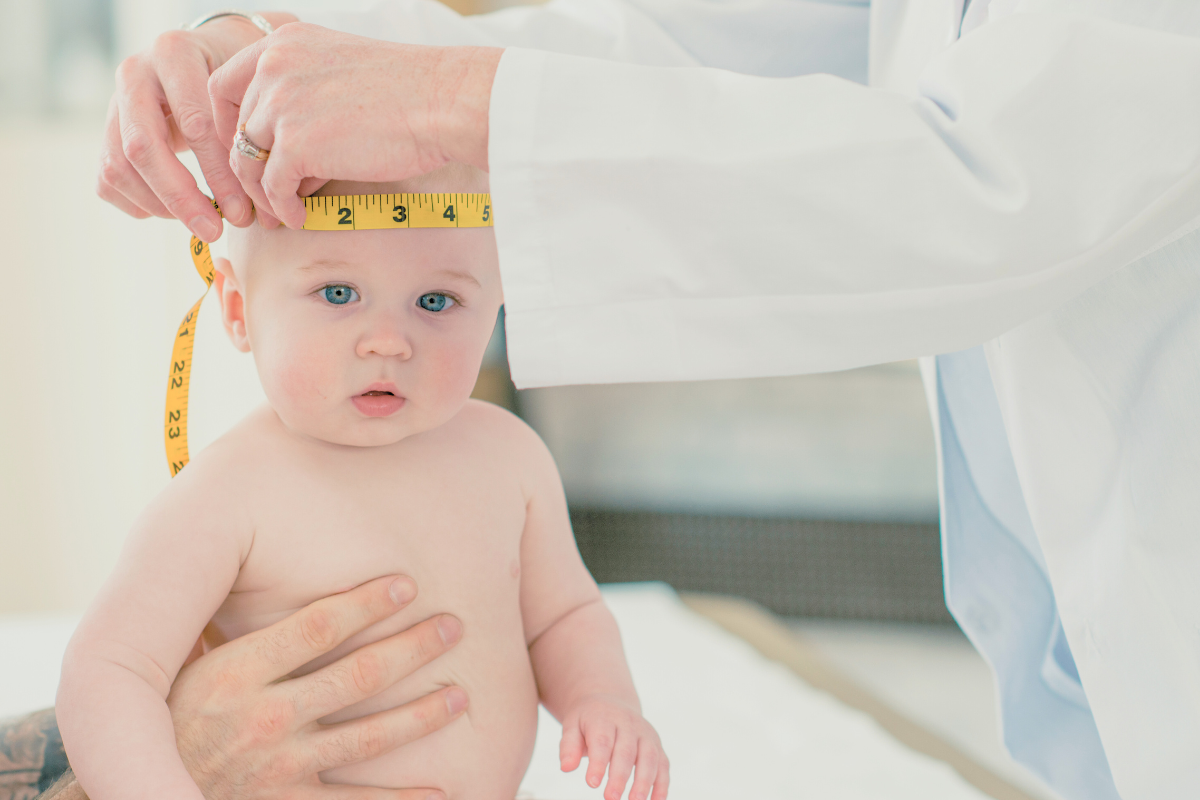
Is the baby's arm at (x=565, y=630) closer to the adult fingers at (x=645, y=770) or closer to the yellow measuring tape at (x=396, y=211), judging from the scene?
the adult fingers at (x=645, y=770)

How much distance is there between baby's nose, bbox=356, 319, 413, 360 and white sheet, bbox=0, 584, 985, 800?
1.66 feet

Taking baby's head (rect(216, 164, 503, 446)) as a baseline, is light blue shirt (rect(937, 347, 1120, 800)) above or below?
below

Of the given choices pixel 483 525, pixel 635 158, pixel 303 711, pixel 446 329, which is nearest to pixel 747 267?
pixel 635 158

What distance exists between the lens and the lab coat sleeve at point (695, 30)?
47.0 inches

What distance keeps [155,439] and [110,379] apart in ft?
0.59

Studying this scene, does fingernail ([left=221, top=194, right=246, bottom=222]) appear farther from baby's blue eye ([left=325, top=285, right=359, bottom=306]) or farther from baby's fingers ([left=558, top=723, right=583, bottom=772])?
baby's fingers ([left=558, top=723, right=583, bottom=772])

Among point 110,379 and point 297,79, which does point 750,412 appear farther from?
point 297,79

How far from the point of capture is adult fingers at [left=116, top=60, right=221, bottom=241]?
0.78 meters

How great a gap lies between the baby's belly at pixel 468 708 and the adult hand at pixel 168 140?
335mm

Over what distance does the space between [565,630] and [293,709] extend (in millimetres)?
296

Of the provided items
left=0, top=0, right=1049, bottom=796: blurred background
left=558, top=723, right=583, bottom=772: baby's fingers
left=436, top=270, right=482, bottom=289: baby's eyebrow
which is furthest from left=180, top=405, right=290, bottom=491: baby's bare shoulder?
left=0, top=0, right=1049, bottom=796: blurred background

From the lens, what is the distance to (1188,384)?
0.77 metres

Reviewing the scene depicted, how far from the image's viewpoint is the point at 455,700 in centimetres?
85

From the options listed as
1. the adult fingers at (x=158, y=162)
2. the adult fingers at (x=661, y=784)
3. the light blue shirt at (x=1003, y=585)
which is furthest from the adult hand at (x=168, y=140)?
the light blue shirt at (x=1003, y=585)
